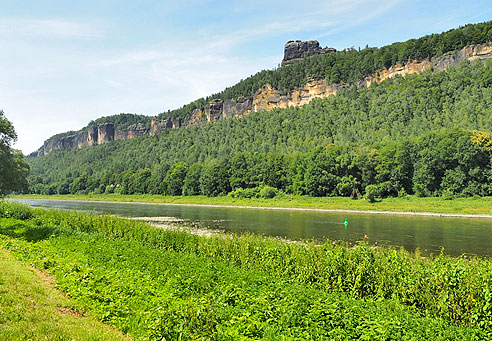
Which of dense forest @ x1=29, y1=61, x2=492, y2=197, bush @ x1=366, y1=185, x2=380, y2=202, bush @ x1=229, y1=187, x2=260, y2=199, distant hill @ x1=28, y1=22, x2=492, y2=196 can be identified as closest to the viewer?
bush @ x1=366, y1=185, x2=380, y2=202

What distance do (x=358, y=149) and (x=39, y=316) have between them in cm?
10283

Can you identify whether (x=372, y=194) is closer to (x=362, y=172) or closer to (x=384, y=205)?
(x=384, y=205)

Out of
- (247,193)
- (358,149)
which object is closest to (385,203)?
(358,149)

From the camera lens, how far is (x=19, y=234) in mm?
25922

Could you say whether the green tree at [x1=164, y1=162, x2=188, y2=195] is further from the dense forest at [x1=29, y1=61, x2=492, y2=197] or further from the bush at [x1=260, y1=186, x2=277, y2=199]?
the bush at [x1=260, y1=186, x2=277, y2=199]

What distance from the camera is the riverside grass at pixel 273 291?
8023 mm

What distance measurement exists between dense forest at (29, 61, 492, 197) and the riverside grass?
2846 inches

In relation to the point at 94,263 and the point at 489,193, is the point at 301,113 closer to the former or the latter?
the point at 489,193

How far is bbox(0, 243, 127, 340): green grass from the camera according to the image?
799cm

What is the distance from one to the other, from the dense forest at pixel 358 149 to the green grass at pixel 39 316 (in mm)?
80157

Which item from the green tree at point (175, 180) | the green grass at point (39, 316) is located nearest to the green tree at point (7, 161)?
the green grass at point (39, 316)

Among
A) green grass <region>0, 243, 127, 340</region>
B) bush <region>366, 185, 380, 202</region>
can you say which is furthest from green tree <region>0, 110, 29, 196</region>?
bush <region>366, 185, 380, 202</region>

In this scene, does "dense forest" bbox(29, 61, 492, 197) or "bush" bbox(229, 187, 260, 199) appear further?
"bush" bbox(229, 187, 260, 199)

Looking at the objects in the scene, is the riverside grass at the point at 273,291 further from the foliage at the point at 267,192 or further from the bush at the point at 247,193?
the bush at the point at 247,193
